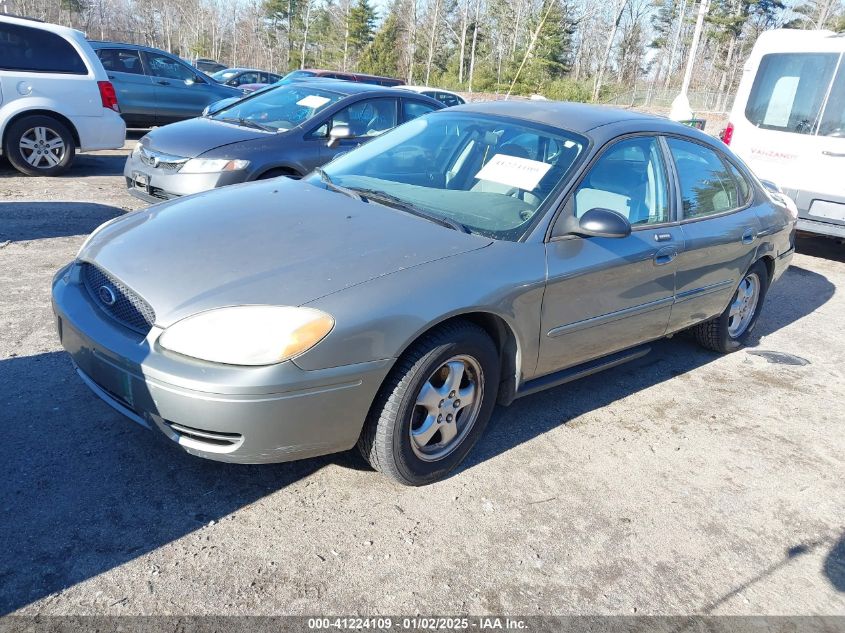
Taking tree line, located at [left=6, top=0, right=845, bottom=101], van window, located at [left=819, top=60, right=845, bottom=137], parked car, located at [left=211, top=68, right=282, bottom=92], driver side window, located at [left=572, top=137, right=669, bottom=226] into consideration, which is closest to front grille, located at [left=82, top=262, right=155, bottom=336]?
driver side window, located at [left=572, top=137, right=669, bottom=226]

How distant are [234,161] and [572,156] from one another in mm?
3785

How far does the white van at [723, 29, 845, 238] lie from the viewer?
7.71 metres

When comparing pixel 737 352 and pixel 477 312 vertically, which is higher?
pixel 477 312

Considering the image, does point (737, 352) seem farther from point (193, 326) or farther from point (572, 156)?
point (193, 326)

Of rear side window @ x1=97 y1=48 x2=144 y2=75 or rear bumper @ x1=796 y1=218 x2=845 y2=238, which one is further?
rear side window @ x1=97 y1=48 x2=144 y2=75

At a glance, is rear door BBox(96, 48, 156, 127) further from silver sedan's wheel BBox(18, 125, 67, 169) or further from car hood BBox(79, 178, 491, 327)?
car hood BBox(79, 178, 491, 327)

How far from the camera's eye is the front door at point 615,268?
330cm

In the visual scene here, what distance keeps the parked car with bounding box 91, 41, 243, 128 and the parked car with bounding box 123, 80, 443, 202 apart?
5342mm

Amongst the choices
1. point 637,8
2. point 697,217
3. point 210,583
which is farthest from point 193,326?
point 637,8

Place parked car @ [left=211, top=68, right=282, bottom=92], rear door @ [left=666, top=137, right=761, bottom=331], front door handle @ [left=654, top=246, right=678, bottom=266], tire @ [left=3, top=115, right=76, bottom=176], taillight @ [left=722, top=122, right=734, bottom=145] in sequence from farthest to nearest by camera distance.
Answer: parked car @ [left=211, top=68, right=282, bottom=92], taillight @ [left=722, top=122, right=734, bottom=145], tire @ [left=3, top=115, right=76, bottom=176], rear door @ [left=666, top=137, right=761, bottom=331], front door handle @ [left=654, top=246, right=678, bottom=266]

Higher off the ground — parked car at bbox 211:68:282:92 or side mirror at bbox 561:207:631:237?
side mirror at bbox 561:207:631:237

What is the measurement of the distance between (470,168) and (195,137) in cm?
386

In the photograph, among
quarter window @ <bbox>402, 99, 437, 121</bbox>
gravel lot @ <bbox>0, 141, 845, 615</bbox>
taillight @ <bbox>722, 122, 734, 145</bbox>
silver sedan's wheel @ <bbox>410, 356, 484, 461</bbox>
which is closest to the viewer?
gravel lot @ <bbox>0, 141, 845, 615</bbox>

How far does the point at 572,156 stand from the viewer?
3.52 metres
